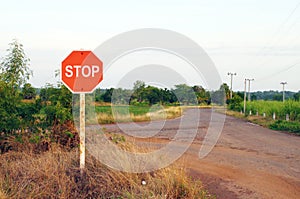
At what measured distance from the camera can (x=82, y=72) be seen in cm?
687

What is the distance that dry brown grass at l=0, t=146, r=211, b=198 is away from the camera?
19.3 ft

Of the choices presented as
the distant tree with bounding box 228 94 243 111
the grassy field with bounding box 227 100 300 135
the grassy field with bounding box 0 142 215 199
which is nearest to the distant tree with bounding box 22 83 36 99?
the grassy field with bounding box 0 142 215 199

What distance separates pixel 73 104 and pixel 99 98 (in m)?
0.90

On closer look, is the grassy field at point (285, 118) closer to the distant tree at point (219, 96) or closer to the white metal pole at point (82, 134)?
the distant tree at point (219, 96)

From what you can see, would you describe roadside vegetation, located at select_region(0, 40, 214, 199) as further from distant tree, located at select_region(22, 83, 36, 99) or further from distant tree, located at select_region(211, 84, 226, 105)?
distant tree, located at select_region(211, 84, 226, 105)

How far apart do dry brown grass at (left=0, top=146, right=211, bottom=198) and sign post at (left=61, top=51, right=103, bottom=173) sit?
16.2 inches

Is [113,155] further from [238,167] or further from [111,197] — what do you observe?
[238,167]

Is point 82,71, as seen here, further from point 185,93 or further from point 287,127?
point 287,127

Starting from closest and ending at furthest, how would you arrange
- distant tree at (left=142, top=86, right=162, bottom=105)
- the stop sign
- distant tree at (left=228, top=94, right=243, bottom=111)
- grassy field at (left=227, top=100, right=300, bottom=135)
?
1. the stop sign
2. distant tree at (left=142, top=86, right=162, bottom=105)
3. grassy field at (left=227, top=100, right=300, bottom=135)
4. distant tree at (left=228, top=94, right=243, bottom=111)

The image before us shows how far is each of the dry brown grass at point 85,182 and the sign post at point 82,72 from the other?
41 centimetres

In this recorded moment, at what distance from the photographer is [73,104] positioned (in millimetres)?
9773

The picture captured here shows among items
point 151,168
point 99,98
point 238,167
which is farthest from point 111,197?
point 99,98

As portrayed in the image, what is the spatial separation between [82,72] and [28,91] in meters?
3.80

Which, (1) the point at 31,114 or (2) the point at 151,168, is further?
(1) the point at 31,114
